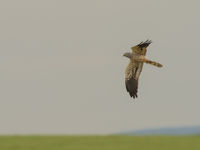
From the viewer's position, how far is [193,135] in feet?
46.4

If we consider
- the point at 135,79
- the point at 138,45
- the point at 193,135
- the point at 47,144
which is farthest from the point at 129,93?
the point at 47,144

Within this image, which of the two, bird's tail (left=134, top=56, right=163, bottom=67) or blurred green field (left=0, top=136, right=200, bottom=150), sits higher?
bird's tail (left=134, top=56, right=163, bottom=67)

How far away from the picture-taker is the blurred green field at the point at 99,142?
12719 millimetres

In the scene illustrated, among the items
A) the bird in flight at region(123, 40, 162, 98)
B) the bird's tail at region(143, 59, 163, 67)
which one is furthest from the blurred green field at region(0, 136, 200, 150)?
the bird in flight at region(123, 40, 162, 98)

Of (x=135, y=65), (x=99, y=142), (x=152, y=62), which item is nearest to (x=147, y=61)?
(x=152, y=62)

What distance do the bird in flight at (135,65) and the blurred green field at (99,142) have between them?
5.04 meters

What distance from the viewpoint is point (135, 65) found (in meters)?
19.6

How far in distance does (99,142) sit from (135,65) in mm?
6837

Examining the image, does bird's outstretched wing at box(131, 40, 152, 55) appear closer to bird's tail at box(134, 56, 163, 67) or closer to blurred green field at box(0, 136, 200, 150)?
bird's tail at box(134, 56, 163, 67)

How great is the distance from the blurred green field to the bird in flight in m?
5.04

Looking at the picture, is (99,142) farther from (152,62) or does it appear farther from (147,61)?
(147,61)

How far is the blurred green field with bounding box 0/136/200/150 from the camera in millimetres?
12719

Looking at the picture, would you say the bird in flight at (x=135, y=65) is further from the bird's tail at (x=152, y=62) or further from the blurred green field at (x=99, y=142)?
the blurred green field at (x=99, y=142)

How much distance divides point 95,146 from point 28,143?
165cm
